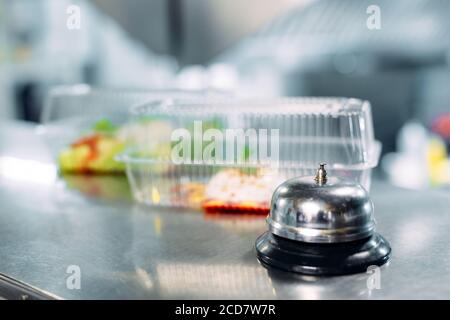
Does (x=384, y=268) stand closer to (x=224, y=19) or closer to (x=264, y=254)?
(x=264, y=254)

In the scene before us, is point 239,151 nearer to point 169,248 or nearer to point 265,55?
point 169,248

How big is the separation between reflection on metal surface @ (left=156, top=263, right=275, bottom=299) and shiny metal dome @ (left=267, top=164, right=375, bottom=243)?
0.09m

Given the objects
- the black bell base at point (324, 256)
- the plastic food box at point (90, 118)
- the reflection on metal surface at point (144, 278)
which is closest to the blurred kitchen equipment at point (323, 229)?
the black bell base at point (324, 256)

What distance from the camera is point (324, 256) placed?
95cm

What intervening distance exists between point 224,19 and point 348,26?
2047 mm

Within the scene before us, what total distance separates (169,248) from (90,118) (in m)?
0.84

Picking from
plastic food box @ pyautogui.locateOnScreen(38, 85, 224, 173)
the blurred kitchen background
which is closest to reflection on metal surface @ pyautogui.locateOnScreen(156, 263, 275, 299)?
plastic food box @ pyautogui.locateOnScreen(38, 85, 224, 173)

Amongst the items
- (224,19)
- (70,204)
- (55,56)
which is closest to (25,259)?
(70,204)

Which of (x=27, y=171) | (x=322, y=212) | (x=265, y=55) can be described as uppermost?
(x=265, y=55)

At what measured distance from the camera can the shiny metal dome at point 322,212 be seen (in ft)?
3.10

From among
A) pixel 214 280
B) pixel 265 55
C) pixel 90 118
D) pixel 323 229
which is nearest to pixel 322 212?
pixel 323 229

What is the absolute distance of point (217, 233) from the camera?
1.19m

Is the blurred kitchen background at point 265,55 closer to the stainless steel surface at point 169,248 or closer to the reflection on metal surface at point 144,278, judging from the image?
the stainless steel surface at point 169,248

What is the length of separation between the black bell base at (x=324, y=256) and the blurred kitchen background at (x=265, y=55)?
1067 mm
